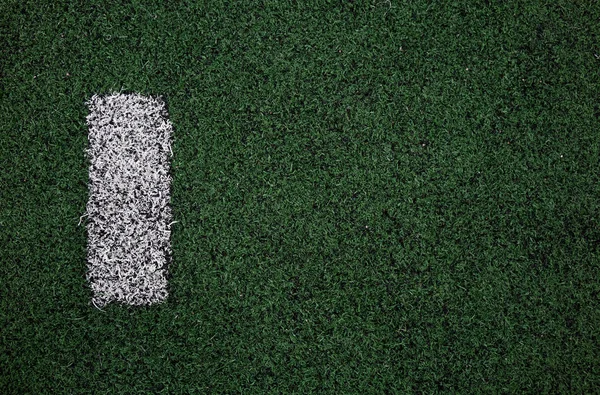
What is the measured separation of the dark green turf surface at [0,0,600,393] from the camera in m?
2.15

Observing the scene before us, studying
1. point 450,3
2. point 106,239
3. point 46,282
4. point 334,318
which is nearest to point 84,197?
point 106,239

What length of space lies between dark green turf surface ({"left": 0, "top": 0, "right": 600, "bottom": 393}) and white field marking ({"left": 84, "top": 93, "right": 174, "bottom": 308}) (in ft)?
0.19

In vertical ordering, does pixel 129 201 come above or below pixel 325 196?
below

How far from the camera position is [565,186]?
7.37 feet

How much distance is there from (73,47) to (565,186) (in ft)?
8.01

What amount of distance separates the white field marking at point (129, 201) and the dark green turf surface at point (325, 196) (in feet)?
0.19

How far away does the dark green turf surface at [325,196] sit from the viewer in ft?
7.05

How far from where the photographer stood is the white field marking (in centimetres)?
214

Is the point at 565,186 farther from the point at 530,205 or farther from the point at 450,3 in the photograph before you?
the point at 450,3

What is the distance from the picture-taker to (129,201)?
2.16 metres

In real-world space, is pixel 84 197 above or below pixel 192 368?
above

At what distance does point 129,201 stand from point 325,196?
903 millimetres

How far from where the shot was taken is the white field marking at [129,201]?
2143mm

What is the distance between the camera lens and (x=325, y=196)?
2.21 m
